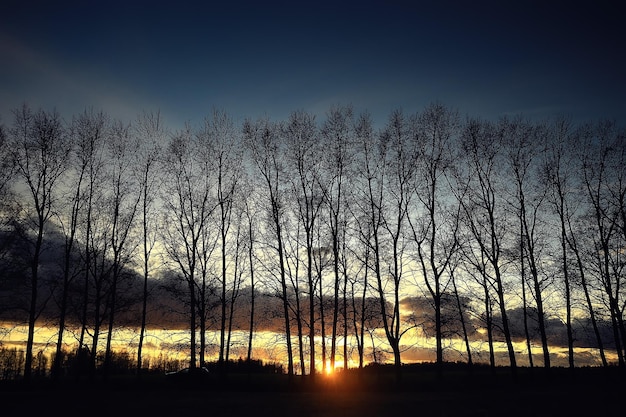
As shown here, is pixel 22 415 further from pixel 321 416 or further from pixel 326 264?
pixel 326 264

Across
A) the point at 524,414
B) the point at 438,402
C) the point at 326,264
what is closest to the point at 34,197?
the point at 326,264

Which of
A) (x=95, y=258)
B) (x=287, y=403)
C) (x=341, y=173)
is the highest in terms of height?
(x=341, y=173)

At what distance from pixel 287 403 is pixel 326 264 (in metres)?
12.4

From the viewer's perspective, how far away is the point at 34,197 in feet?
81.4

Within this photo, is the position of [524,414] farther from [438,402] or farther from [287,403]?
[287,403]

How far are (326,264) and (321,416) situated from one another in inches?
605

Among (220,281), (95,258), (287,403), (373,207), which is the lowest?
(287,403)

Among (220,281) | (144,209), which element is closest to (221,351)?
(220,281)

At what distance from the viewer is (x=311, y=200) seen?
93.2ft

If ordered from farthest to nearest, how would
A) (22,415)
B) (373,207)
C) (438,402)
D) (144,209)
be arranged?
(144,209)
(373,207)
(438,402)
(22,415)

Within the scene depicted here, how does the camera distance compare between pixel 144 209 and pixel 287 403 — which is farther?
pixel 144 209

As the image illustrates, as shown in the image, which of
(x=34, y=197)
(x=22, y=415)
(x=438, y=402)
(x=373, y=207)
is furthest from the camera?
(x=373, y=207)

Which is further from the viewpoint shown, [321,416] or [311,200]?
[311,200]

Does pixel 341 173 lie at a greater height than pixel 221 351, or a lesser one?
greater
